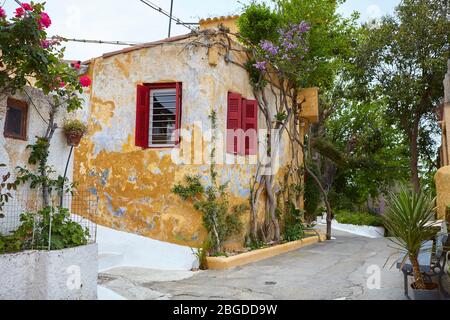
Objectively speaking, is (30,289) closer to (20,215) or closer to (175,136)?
(20,215)

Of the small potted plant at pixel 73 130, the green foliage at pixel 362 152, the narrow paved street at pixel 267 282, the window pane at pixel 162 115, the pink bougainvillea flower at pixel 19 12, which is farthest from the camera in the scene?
the green foliage at pixel 362 152

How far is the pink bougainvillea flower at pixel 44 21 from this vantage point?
5.73m

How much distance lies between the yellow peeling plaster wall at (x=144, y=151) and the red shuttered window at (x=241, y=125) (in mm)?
258

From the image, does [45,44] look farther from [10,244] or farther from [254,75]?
[254,75]

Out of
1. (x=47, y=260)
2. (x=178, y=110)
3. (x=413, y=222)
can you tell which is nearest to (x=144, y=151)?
(x=178, y=110)

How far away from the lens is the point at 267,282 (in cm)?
768

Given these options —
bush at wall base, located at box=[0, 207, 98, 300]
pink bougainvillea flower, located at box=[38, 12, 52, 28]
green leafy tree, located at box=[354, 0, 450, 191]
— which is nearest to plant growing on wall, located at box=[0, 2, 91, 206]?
pink bougainvillea flower, located at box=[38, 12, 52, 28]

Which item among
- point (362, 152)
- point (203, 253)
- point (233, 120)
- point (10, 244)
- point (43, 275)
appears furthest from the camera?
point (362, 152)

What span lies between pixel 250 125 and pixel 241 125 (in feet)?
1.45

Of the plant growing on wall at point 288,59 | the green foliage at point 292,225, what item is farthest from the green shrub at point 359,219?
the green foliage at point 292,225

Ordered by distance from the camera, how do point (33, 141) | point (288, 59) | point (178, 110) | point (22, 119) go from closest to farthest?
point (22, 119), point (33, 141), point (178, 110), point (288, 59)

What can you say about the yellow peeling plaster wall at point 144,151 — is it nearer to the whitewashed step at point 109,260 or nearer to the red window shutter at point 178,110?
the red window shutter at point 178,110

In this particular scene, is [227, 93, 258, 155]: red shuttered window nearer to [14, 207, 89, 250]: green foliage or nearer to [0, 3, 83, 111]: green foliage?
[0, 3, 83, 111]: green foliage

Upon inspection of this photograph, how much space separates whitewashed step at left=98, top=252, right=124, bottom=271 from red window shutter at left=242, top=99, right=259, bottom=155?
4.37m
